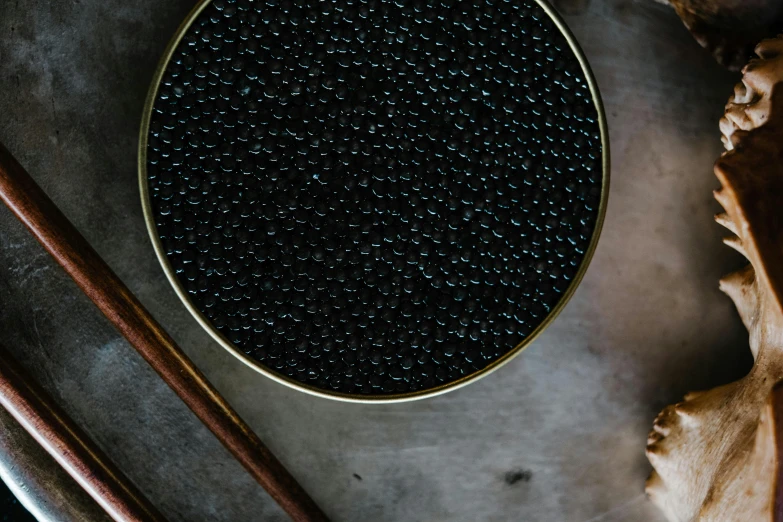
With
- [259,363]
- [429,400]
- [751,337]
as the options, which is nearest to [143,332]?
[259,363]

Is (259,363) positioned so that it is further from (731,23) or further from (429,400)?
(731,23)

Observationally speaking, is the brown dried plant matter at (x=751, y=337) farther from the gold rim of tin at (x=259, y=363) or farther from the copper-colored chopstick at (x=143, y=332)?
the copper-colored chopstick at (x=143, y=332)

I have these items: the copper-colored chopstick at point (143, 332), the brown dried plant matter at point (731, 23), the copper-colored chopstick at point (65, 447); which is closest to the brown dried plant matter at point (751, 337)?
the brown dried plant matter at point (731, 23)

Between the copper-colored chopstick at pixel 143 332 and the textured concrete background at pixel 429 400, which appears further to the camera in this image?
the textured concrete background at pixel 429 400

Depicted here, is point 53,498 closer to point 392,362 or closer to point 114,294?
point 114,294

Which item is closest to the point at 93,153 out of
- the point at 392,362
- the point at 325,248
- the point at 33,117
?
the point at 33,117

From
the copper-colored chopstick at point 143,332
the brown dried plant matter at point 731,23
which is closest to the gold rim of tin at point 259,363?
the copper-colored chopstick at point 143,332

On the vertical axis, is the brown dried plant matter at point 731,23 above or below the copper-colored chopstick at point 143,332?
above

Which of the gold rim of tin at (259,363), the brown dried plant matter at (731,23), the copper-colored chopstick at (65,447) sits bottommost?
the copper-colored chopstick at (65,447)
